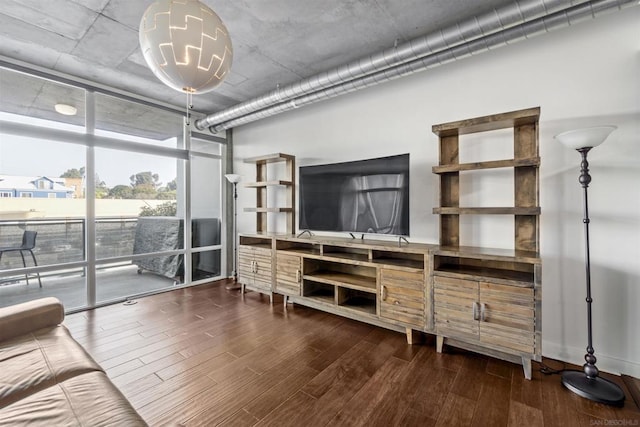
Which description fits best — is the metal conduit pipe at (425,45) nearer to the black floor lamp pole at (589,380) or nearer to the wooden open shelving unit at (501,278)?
the wooden open shelving unit at (501,278)

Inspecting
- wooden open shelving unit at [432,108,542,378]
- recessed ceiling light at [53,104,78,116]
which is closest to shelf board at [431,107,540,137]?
wooden open shelving unit at [432,108,542,378]

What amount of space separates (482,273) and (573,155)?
1.21 meters

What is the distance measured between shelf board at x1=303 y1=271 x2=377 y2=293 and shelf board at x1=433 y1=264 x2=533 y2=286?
72 centimetres

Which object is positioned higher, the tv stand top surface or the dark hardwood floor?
the tv stand top surface

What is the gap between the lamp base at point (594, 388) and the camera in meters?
1.84

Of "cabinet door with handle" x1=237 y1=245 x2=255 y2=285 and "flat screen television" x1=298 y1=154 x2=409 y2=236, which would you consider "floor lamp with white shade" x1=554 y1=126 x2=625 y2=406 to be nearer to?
"flat screen television" x1=298 y1=154 x2=409 y2=236

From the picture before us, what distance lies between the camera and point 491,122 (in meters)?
2.38

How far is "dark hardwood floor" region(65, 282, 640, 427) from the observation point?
1.75 meters

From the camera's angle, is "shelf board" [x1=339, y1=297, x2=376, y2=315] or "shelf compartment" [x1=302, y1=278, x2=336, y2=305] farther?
"shelf compartment" [x1=302, y1=278, x2=336, y2=305]

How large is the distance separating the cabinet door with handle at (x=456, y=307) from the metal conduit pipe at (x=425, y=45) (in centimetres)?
198

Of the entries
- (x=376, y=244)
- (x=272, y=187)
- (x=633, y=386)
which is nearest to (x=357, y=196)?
(x=376, y=244)

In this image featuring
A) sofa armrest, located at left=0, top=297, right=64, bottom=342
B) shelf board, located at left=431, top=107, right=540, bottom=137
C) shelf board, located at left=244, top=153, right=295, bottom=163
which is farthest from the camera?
shelf board, located at left=244, top=153, right=295, bottom=163

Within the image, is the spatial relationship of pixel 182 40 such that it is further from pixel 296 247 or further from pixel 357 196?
pixel 296 247

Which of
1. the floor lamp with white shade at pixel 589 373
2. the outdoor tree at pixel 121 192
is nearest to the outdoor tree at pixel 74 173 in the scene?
the outdoor tree at pixel 121 192
